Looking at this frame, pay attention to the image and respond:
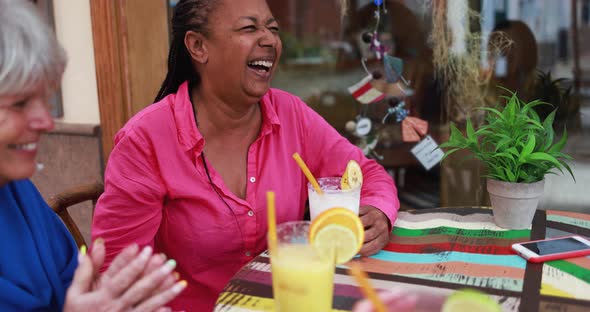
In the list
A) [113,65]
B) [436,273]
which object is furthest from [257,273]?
[113,65]

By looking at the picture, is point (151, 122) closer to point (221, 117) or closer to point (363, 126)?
point (221, 117)

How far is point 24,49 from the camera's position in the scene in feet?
3.41

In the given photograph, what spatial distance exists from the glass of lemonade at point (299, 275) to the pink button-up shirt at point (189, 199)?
608 millimetres

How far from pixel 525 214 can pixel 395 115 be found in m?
1.47

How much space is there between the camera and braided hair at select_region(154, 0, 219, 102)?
5.90 ft

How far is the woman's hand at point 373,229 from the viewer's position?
4.91 ft

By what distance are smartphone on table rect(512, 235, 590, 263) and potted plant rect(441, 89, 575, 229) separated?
13 centimetres

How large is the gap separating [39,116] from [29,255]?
361 millimetres

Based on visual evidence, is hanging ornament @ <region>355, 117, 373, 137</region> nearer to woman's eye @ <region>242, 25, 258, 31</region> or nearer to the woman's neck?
the woman's neck

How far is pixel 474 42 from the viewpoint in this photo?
284 centimetres

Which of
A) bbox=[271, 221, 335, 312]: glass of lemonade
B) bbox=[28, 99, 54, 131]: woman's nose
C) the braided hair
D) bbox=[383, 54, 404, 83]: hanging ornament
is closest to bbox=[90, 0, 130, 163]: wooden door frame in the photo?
the braided hair

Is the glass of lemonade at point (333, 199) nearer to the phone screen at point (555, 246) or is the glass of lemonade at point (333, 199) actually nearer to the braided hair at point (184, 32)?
the phone screen at point (555, 246)

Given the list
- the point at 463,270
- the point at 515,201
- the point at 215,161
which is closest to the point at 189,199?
the point at 215,161

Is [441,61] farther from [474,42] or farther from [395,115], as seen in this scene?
[395,115]
